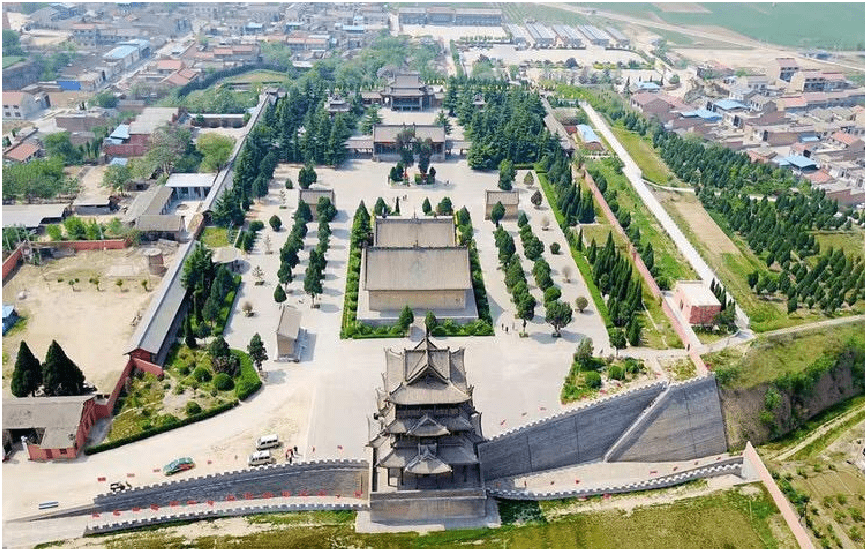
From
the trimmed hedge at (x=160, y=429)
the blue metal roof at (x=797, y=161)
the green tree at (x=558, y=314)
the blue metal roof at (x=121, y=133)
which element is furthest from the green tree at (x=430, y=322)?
the blue metal roof at (x=797, y=161)

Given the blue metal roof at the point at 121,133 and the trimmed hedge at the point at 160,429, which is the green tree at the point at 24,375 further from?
the blue metal roof at the point at 121,133

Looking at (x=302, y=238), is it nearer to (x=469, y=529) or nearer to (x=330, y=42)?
(x=469, y=529)

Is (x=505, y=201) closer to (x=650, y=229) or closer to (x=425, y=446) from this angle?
(x=650, y=229)

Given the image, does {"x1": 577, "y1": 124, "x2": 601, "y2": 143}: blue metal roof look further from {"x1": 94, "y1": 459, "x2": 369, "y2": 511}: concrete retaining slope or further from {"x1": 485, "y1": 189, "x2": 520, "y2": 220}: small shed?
{"x1": 94, "y1": 459, "x2": 369, "y2": 511}: concrete retaining slope

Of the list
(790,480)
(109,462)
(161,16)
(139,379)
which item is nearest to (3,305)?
(139,379)

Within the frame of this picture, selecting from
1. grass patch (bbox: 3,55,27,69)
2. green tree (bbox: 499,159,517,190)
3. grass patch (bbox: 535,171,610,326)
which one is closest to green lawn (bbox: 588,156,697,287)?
grass patch (bbox: 535,171,610,326)
